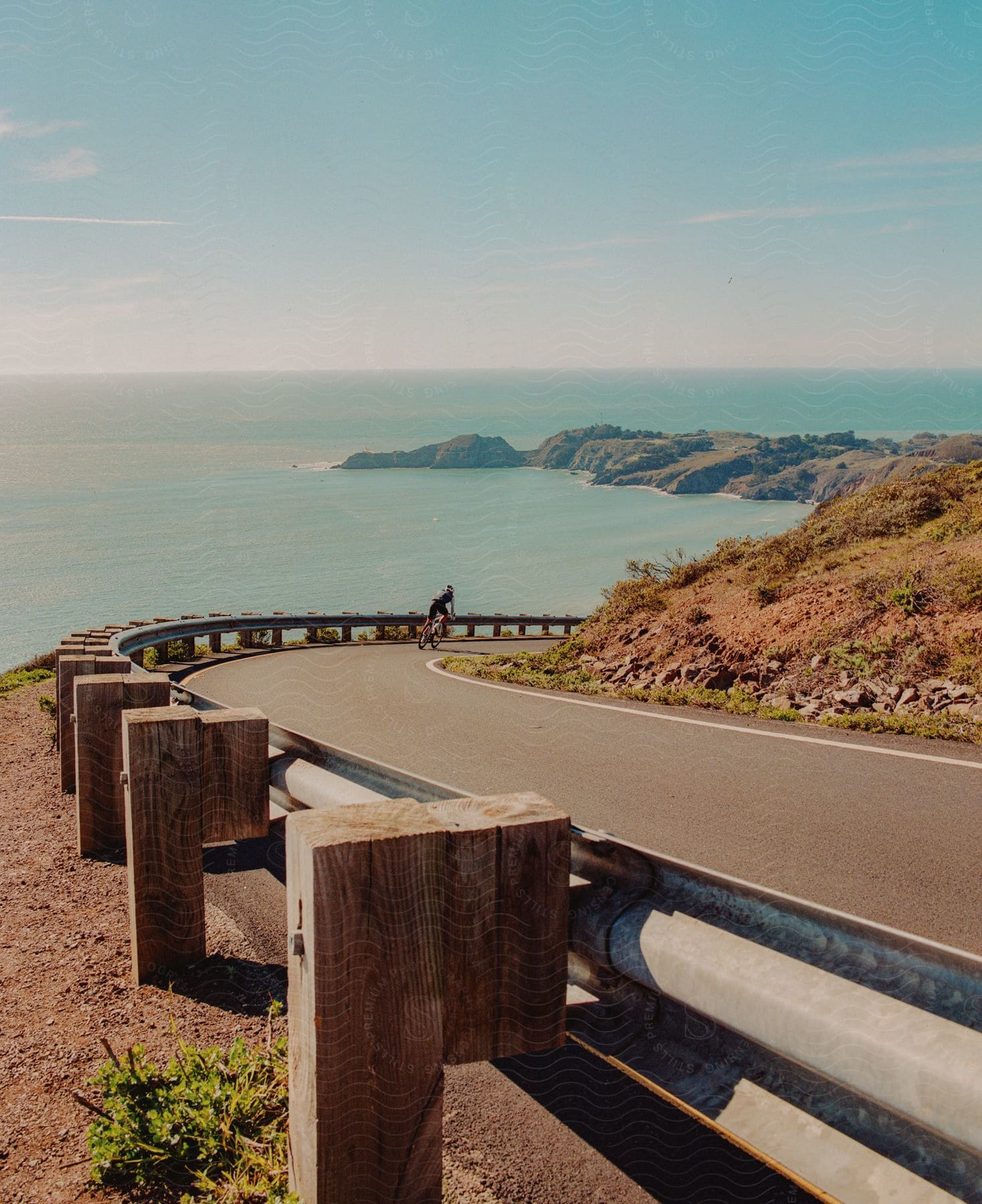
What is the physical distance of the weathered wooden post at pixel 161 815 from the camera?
3736mm

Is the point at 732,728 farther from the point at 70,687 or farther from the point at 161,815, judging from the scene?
the point at 161,815

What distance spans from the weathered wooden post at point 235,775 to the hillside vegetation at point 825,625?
7.47 metres

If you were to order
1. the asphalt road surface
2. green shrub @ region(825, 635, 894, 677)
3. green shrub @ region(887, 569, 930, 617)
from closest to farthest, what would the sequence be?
the asphalt road surface
green shrub @ region(825, 635, 894, 677)
green shrub @ region(887, 569, 930, 617)

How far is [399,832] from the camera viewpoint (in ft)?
6.49

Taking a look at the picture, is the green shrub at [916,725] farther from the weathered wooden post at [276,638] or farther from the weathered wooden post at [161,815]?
the weathered wooden post at [276,638]

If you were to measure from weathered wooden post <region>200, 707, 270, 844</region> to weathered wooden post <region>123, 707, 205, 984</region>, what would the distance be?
0.14 ft

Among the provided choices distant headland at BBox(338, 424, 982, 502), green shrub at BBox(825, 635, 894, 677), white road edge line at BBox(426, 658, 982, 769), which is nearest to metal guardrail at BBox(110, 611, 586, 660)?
white road edge line at BBox(426, 658, 982, 769)

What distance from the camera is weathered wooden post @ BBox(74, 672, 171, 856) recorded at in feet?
16.4

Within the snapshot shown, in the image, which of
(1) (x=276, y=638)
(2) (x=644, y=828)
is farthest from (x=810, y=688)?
(1) (x=276, y=638)

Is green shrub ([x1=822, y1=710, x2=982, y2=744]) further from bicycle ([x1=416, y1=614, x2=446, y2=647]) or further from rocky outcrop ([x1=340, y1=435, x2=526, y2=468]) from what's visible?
rocky outcrop ([x1=340, y1=435, x2=526, y2=468])

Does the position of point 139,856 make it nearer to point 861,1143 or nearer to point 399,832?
point 399,832

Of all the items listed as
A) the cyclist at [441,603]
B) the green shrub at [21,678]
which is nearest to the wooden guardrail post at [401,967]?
the green shrub at [21,678]

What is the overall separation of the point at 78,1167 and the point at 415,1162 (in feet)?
4.91

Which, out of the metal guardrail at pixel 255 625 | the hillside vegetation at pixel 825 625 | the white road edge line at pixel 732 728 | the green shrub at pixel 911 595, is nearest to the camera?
the white road edge line at pixel 732 728
